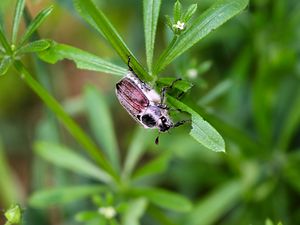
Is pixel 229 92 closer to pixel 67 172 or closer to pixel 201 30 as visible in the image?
pixel 67 172

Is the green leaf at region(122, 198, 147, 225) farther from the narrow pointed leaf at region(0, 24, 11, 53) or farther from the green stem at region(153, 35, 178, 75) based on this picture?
the narrow pointed leaf at region(0, 24, 11, 53)

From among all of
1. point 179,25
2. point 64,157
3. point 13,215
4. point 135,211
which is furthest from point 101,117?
point 179,25

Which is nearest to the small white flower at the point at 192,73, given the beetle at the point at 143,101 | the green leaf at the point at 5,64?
the beetle at the point at 143,101

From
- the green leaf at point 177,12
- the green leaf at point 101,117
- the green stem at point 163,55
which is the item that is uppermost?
the green leaf at point 101,117

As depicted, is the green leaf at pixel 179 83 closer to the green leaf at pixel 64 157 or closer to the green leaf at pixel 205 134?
the green leaf at pixel 205 134

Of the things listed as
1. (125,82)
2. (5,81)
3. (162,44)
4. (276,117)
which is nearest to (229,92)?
(276,117)

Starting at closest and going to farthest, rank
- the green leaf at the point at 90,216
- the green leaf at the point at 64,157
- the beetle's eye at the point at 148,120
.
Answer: the beetle's eye at the point at 148,120 → the green leaf at the point at 90,216 → the green leaf at the point at 64,157
